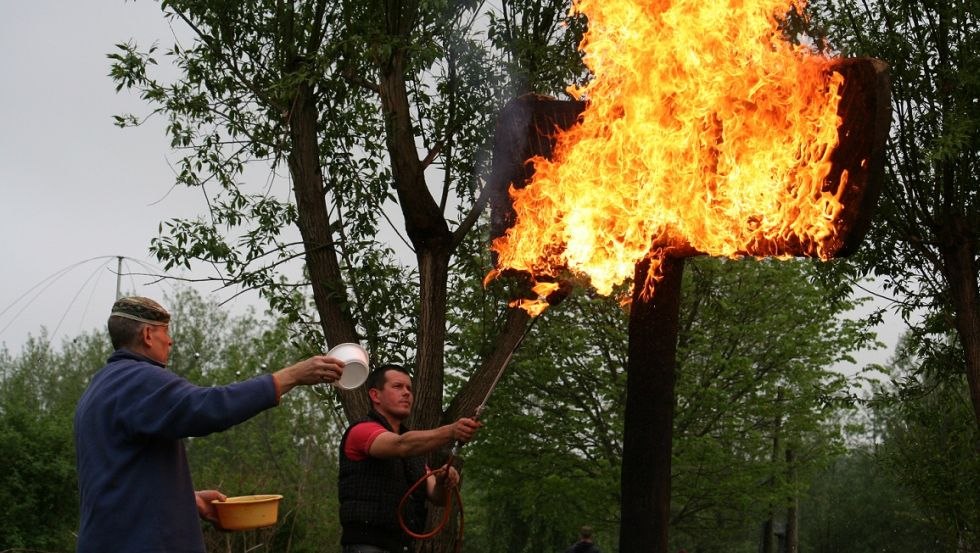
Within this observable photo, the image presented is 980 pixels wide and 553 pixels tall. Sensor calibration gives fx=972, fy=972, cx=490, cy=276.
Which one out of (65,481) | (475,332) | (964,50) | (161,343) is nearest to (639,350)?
(161,343)

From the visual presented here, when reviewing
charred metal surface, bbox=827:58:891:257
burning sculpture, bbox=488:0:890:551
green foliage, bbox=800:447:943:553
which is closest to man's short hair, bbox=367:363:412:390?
burning sculpture, bbox=488:0:890:551

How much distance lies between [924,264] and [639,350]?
7.02 metres

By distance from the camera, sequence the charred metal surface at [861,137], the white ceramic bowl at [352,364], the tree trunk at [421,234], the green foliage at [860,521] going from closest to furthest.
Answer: the white ceramic bowl at [352,364] < the charred metal surface at [861,137] < the tree trunk at [421,234] < the green foliage at [860,521]

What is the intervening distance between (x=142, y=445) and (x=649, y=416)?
305 centimetres

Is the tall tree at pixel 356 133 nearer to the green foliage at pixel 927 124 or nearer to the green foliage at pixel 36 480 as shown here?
the green foliage at pixel 927 124

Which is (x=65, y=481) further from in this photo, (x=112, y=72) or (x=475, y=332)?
(x=112, y=72)

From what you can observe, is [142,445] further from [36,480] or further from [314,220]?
[36,480]

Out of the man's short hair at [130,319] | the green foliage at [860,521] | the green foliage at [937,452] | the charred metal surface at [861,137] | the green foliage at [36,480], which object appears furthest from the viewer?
the green foliage at [860,521]

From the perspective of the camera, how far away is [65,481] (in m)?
22.5

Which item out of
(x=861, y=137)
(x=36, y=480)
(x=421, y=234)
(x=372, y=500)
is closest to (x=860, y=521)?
(x=36, y=480)

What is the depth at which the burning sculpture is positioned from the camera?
5676mm

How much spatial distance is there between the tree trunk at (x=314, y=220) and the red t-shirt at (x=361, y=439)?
17.7 feet

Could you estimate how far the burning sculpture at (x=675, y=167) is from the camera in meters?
5.68

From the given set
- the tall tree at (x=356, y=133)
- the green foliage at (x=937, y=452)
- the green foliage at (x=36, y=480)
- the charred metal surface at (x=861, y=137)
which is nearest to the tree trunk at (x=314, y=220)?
the tall tree at (x=356, y=133)
